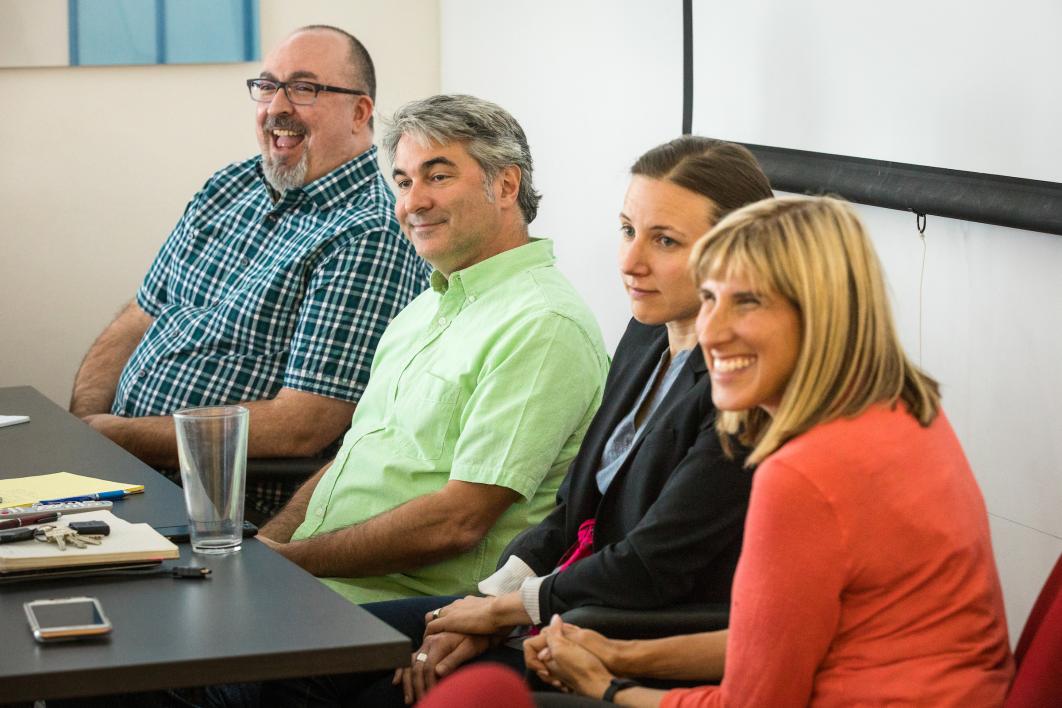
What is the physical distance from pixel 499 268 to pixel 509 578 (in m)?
0.61

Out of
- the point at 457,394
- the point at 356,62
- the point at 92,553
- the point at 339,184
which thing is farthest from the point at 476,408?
the point at 356,62

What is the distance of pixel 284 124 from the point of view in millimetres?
3043

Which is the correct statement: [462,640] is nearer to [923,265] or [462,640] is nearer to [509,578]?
[509,578]

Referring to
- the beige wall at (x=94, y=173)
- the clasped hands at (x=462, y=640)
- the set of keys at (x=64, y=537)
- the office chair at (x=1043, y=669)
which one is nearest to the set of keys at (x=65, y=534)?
the set of keys at (x=64, y=537)

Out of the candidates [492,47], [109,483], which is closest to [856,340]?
[109,483]

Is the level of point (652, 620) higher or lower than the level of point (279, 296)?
lower

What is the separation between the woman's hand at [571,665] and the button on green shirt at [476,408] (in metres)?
0.43

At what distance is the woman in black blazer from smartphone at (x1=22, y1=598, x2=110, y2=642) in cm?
63

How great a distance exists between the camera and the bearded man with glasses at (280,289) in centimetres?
262

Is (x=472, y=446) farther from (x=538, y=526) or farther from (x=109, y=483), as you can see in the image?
(x=109, y=483)

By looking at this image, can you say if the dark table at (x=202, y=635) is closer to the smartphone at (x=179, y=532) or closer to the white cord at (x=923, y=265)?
the smartphone at (x=179, y=532)

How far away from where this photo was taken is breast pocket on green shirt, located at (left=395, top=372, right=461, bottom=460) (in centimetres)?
215

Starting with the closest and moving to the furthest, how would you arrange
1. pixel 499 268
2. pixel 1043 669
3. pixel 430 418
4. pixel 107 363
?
1. pixel 1043 669
2. pixel 430 418
3. pixel 499 268
4. pixel 107 363

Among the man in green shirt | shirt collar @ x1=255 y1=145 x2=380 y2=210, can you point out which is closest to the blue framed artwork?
shirt collar @ x1=255 y1=145 x2=380 y2=210
